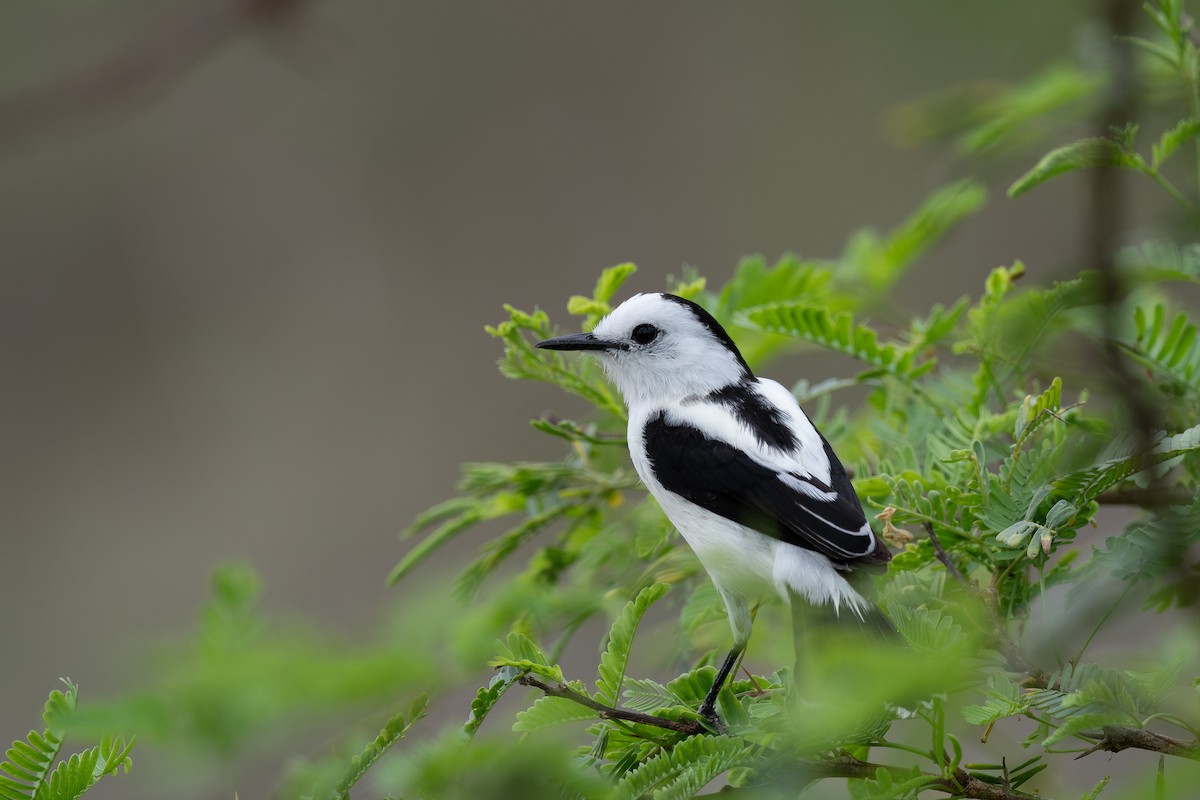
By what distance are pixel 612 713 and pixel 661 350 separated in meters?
1.29

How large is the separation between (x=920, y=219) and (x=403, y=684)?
2.03 meters

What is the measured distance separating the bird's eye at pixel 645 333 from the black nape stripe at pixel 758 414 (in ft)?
0.66

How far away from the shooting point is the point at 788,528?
6.73 feet

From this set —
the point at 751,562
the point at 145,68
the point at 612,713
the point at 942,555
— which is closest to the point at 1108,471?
the point at 942,555

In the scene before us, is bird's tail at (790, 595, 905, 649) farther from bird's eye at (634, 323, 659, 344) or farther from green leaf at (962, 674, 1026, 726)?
bird's eye at (634, 323, 659, 344)

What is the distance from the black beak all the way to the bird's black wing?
0.81 ft

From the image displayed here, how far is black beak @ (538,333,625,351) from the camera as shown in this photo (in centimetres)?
241

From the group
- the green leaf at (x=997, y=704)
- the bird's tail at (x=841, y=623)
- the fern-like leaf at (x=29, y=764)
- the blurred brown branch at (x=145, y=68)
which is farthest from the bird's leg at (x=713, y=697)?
the blurred brown branch at (x=145, y=68)

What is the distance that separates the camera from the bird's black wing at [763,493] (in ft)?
6.38

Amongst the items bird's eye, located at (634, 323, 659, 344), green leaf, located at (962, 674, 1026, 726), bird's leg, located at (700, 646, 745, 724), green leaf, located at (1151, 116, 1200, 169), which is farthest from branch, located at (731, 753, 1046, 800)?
bird's eye, located at (634, 323, 659, 344)

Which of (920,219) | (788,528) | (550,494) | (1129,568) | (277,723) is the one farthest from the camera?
(920,219)

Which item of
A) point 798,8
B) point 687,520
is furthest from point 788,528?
point 798,8

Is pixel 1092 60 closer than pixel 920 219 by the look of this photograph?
Yes

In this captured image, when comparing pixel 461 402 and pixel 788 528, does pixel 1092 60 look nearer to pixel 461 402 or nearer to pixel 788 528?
pixel 788 528
